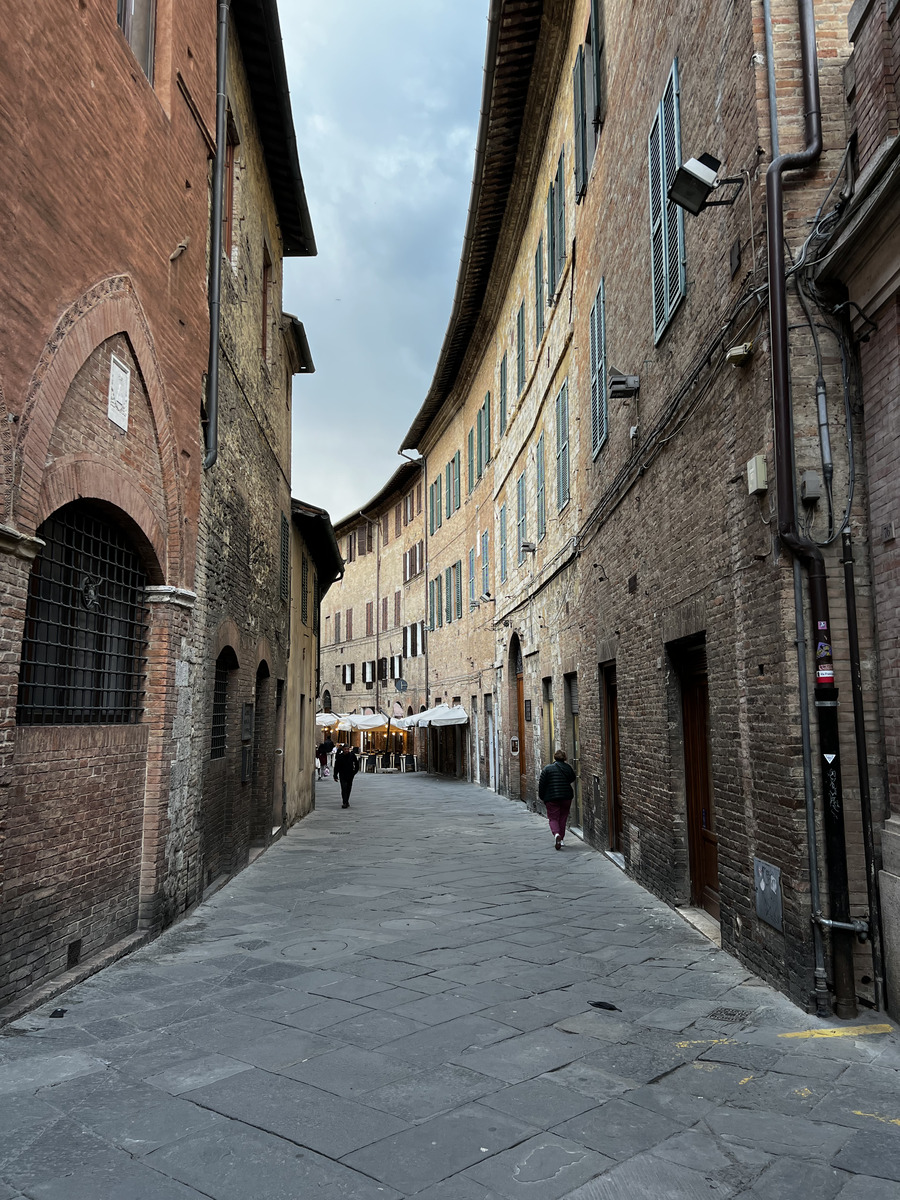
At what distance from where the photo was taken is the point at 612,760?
413 inches

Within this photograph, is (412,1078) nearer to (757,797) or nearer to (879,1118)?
(879,1118)

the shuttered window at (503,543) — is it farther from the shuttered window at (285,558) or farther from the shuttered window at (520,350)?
the shuttered window at (285,558)

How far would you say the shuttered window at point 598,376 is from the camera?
33.6ft

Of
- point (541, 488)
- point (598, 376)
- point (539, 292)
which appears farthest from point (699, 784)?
point (539, 292)

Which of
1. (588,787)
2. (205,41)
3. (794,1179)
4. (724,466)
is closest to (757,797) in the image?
(724,466)

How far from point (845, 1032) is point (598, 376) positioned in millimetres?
7626

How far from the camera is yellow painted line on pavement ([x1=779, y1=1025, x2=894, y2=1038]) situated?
441cm

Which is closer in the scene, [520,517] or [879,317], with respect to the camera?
[879,317]

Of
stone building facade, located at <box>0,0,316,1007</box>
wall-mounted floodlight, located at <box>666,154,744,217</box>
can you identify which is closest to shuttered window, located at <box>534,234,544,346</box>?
stone building facade, located at <box>0,0,316,1007</box>

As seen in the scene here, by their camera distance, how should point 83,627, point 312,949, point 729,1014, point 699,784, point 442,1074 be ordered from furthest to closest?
point 699,784 → point 312,949 → point 83,627 → point 729,1014 → point 442,1074

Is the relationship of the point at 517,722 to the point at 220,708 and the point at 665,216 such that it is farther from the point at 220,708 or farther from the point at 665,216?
the point at 665,216

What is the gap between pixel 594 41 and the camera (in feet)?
34.0

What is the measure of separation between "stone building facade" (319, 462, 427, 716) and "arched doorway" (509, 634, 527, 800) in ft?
37.5

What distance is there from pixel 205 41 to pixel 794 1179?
8849 mm
